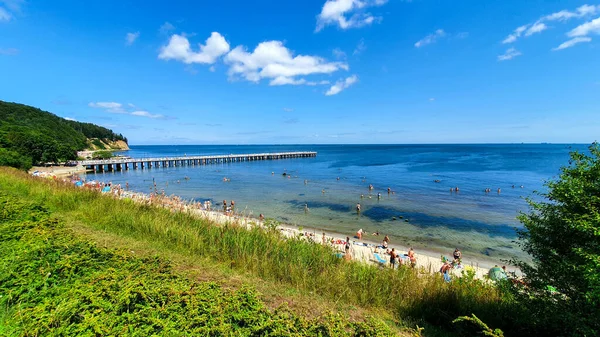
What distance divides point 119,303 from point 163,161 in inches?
2667

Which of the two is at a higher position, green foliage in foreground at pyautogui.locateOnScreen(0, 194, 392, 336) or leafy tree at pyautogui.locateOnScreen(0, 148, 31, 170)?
leafy tree at pyautogui.locateOnScreen(0, 148, 31, 170)

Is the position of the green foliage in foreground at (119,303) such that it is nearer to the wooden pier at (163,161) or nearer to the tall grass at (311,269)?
the tall grass at (311,269)

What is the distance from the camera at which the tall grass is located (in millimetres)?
4609

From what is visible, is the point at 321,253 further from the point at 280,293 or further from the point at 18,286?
the point at 18,286

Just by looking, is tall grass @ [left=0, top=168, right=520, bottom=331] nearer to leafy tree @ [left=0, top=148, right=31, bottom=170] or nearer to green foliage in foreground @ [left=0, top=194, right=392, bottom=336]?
green foliage in foreground @ [left=0, top=194, right=392, bottom=336]

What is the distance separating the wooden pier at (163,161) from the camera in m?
49.8

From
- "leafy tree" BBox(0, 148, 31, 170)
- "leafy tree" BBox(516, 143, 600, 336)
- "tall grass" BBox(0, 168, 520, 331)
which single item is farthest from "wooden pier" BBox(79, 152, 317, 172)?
"leafy tree" BBox(516, 143, 600, 336)

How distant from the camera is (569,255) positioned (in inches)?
133

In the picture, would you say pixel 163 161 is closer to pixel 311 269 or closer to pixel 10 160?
pixel 10 160

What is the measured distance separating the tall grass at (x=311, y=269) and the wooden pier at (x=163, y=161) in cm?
5178

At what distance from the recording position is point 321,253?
6262 millimetres

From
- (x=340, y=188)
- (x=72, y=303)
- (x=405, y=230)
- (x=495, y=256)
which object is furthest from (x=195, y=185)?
(x=72, y=303)

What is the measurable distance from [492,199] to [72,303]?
35.8 m

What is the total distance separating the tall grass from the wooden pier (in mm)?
51780
